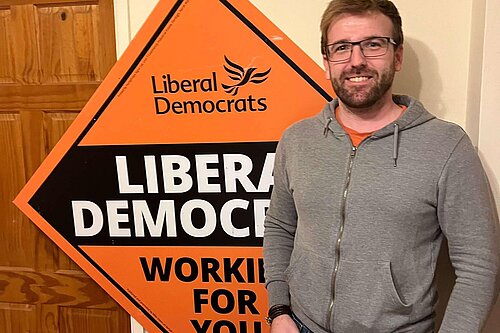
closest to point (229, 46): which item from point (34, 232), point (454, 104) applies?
point (454, 104)

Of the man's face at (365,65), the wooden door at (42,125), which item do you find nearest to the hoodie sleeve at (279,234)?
the man's face at (365,65)

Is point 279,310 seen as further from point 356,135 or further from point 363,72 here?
point 363,72

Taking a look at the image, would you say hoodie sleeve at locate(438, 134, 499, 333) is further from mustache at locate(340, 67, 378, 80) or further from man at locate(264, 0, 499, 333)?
mustache at locate(340, 67, 378, 80)

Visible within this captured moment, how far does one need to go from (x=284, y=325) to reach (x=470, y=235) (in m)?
0.51

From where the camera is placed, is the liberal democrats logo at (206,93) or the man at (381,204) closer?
the man at (381,204)

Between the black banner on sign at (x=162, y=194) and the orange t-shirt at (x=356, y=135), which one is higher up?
the orange t-shirt at (x=356, y=135)

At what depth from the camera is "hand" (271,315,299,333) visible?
1354mm

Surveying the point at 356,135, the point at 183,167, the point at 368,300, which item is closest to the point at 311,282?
the point at 368,300

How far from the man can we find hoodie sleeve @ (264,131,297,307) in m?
0.11

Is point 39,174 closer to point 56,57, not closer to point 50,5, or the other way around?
point 56,57

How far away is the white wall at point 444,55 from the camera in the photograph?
1.40 meters

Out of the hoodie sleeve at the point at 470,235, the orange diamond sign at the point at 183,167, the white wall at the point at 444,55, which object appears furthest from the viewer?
the orange diamond sign at the point at 183,167

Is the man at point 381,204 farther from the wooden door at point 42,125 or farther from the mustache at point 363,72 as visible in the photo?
the wooden door at point 42,125

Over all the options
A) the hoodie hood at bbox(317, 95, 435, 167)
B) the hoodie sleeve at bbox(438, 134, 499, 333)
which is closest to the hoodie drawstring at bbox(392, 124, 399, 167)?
the hoodie hood at bbox(317, 95, 435, 167)
